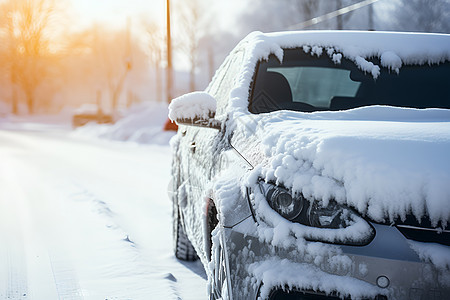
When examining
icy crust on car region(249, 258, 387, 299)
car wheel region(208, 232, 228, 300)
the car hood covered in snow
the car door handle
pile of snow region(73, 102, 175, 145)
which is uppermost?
the car hood covered in snow

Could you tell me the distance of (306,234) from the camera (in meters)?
2.10

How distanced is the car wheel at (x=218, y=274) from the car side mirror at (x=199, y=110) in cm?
75

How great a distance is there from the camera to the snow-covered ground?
3.65 metres

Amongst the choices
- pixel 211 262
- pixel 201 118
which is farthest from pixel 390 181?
pixel 201 118

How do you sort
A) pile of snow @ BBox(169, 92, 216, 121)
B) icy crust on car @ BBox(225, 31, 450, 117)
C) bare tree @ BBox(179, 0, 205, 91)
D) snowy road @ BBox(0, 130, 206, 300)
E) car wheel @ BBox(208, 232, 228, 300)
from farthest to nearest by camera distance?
bare tree @ BBox(179, 0, 205, 91)
snowy road @ BBox(0, 130, 206, 300)
icy crust on car @ BBox(225, 31, 450, 117)
pile of snow @ BBox(169, 92, 216, 121)
car wheel @ BBox(208, 232, 228, 300)

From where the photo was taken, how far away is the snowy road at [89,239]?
3.64 meters

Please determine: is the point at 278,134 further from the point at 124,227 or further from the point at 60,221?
the point at 60,221

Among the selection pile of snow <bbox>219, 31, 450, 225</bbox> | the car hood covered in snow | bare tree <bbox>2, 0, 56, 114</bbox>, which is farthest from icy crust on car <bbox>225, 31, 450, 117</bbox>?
bare tree <bbox>2, 0, 56, 114</bbox>

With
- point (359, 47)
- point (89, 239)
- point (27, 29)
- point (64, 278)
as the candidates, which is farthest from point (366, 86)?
point (27, 29)

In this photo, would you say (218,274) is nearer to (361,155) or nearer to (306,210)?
(306,210)

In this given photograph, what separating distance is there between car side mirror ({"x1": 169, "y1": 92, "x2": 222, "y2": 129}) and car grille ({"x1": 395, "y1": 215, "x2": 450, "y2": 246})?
1.28 meters

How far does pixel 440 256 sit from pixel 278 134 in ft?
2.79

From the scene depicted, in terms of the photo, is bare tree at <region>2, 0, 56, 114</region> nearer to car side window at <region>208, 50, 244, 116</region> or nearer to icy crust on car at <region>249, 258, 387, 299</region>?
car side window at <region>208, 50, 244, 116</region>

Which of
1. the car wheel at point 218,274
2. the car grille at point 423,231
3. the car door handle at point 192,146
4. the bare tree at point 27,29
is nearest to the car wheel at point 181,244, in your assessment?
the car door handle at point 192,146
